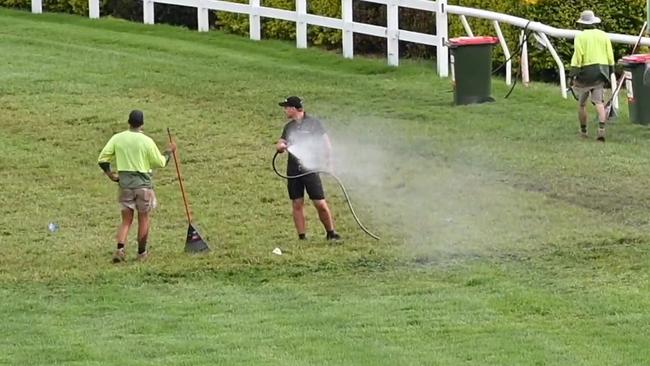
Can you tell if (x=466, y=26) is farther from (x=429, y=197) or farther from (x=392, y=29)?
(x=429, y=197)

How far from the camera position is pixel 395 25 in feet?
84.0

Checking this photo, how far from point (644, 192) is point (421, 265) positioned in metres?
3.64

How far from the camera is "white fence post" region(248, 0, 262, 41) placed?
28594 mm

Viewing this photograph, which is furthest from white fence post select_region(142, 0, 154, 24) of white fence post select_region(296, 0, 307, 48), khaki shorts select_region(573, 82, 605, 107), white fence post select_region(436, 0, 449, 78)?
khaki shorts select_region(573, 82, 605, 107)

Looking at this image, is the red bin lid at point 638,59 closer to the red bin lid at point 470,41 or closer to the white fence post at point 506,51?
the red bin lid at point 470,41

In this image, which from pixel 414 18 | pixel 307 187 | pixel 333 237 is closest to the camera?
pixel 307 187

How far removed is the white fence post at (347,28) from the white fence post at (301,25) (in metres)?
1.05

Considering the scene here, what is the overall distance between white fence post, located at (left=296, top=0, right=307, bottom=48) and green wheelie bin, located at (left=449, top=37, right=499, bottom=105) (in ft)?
17.4

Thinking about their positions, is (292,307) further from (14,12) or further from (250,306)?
(14,12)

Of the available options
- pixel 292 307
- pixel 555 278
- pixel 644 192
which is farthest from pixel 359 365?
pixel 644 192

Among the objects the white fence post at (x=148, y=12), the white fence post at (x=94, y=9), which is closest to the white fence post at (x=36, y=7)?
the white fence post at (x=94, y=9)

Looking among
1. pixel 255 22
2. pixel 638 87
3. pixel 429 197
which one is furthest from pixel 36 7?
pixel 429 197

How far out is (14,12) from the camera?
3334cm

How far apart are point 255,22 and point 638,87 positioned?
10.2 metres
